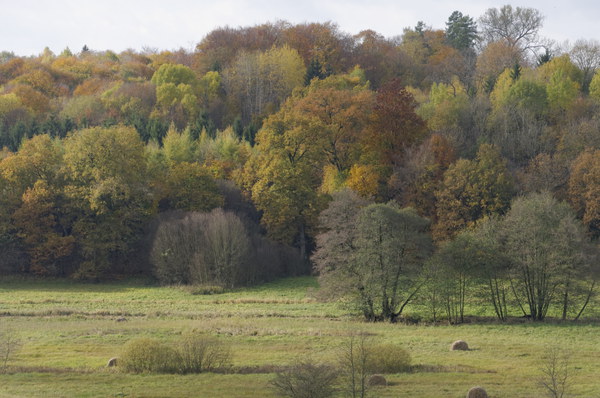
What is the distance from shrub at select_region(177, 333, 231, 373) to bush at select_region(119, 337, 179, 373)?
405mm

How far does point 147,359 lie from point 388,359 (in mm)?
10265

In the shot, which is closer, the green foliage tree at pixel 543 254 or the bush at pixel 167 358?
the bush at pixel 167 358

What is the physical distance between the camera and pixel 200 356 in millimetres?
31547

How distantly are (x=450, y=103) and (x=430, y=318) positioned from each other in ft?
127

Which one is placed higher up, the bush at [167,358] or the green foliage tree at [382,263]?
the green foliage tree at [382,263]

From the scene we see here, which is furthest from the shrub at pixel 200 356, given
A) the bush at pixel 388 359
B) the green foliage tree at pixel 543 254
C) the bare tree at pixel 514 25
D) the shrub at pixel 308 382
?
the bare tree at pixel 514 25

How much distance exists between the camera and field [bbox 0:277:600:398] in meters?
28.0

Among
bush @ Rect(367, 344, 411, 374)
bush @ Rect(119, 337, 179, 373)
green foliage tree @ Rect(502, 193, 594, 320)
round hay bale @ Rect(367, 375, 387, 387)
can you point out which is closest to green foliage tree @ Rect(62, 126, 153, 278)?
green foliage tree @ Rect(502, 193, 594, 320)

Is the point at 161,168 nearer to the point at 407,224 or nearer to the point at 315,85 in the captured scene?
the point at 315,85

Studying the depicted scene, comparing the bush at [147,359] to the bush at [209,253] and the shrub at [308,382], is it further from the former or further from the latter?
the bush at [209,253]

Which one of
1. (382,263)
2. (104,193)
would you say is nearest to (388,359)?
(382,263)

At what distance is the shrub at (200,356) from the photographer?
3142 cm

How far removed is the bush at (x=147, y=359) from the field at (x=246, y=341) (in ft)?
2.33

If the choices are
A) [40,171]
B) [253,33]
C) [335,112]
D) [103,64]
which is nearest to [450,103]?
[335,112]
